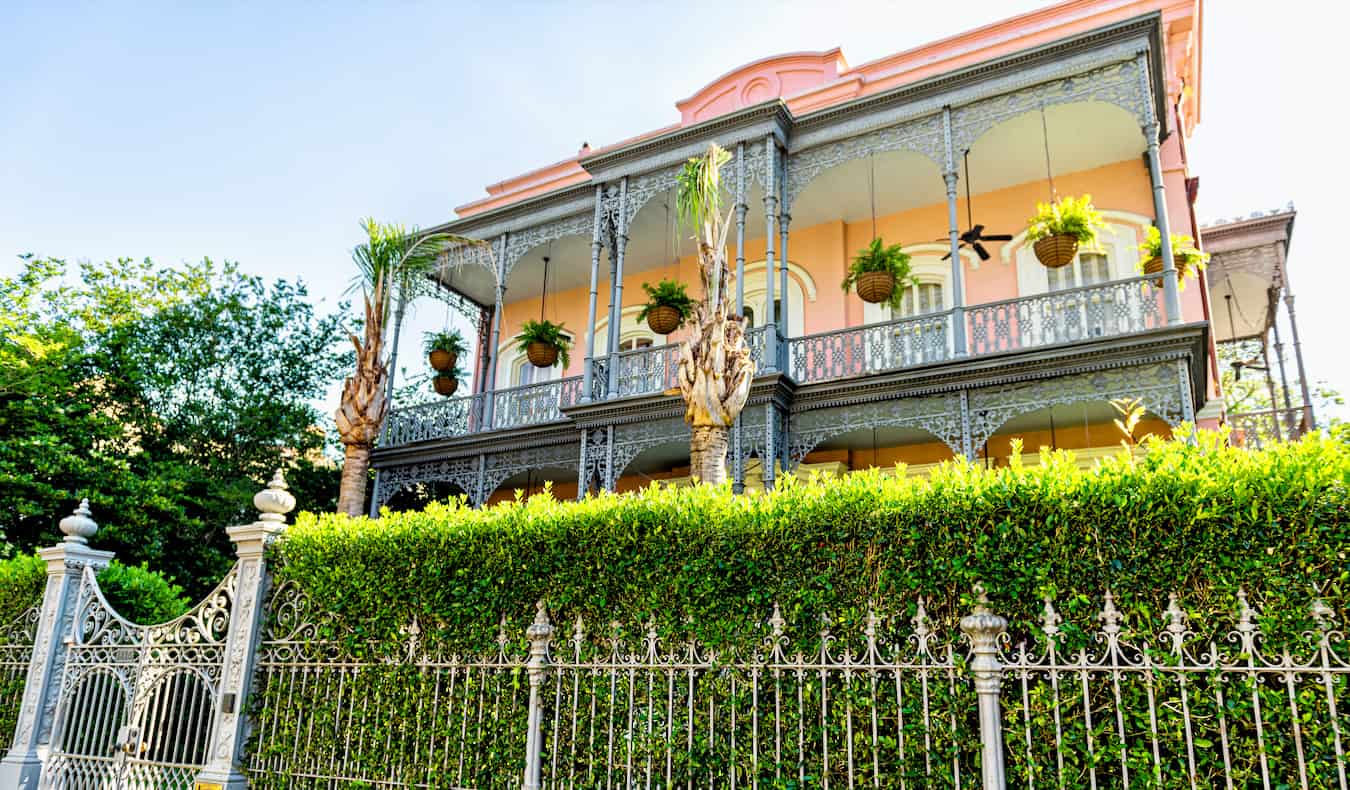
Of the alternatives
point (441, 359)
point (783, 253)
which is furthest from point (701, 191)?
point (441, 359)

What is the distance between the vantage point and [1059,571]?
11.8 ft

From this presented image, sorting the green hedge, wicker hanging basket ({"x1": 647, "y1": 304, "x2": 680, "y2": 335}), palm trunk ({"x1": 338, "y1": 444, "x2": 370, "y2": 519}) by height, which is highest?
wicker hanging basket ({"x1": 647, "y1": 304, "x2": 680, "y2": 335})

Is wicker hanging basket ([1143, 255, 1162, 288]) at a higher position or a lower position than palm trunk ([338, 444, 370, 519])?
higher

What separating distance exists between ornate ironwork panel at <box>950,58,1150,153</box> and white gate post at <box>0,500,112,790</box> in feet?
33.3

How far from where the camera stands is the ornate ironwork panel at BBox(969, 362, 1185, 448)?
8.59 meters

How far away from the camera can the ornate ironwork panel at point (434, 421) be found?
13.4m

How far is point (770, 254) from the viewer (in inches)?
418

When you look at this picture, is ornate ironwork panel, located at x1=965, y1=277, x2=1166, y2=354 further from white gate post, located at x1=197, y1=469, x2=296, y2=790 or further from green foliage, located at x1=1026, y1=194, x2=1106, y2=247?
white gate post, located at x1=197, y1=469, x2=296, y2=790

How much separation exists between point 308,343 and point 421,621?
1274 cm

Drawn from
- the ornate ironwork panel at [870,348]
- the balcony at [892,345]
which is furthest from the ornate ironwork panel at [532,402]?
the ornate ironwork panel at [870,348]

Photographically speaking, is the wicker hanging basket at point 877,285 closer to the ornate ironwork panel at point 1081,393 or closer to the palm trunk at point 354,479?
the ornate ironwork panel at point 1081,393

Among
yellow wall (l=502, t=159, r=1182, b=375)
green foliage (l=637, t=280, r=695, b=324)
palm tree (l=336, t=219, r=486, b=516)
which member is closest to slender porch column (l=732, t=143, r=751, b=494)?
green foliage (l=637, t=280, r=695, b=324)

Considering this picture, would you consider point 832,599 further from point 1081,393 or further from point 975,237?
point 975,237

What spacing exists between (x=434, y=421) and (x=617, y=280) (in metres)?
4.09
